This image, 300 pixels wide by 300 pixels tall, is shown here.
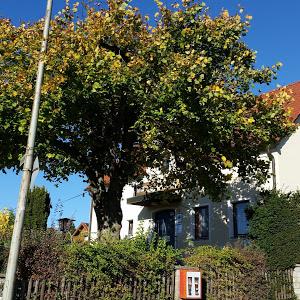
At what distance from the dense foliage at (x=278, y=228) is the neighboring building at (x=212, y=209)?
163cm

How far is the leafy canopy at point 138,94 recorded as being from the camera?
42.4 ft

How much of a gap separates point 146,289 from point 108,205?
4.29 meters

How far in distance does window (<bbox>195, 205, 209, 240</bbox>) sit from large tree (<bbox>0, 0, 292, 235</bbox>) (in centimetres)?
728

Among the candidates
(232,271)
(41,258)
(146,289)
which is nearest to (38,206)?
(232,271)

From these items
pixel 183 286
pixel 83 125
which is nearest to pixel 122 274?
pixel 183 286

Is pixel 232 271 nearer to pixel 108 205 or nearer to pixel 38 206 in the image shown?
pixel 108 205

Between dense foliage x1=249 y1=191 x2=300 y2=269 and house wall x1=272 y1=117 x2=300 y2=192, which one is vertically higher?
house wall x1=272 y1=117 x2=300 y2=192

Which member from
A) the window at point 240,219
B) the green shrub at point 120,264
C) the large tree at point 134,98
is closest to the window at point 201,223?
the window at point 240,219

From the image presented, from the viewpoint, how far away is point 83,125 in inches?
617

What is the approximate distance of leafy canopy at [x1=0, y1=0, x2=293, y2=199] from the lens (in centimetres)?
1294

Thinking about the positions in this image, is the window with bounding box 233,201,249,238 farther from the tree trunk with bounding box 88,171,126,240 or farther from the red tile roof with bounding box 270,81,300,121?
the tree trunk with bounding box 88,171,126,240

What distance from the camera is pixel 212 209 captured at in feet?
78.1

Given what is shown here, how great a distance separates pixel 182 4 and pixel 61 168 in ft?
23.9

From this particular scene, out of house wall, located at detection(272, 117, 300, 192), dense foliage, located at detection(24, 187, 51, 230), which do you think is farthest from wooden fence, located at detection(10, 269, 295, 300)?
dense foliage, located at detection(24, 187, 51, 230)
